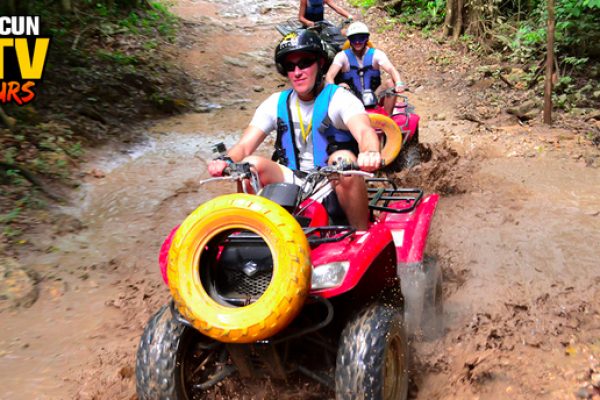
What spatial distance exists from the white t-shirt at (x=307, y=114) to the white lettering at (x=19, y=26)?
5.22 meters

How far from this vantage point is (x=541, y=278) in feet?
13.3

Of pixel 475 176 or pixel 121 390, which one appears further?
pixel 475 176

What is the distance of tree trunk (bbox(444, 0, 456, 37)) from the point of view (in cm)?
1255

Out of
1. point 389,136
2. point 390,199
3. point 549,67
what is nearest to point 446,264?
point 390,199

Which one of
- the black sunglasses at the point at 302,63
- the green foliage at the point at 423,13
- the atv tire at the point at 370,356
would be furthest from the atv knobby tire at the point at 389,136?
the green foliage at the point at 423,13

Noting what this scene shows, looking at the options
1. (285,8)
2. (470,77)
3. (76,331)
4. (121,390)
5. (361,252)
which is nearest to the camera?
(361,252)

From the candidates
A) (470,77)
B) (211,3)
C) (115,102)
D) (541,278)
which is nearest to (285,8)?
(211,3)

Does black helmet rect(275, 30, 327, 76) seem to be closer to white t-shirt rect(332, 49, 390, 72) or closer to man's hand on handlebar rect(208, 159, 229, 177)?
man's hand on handlebar rect(208, 159, 229, 177)

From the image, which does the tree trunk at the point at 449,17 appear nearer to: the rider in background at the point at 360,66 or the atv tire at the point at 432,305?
the rider in background at the point at 360,66

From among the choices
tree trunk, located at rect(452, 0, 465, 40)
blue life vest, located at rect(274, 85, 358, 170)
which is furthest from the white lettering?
tree trunk, located at rect(452, 0, 465, 40)

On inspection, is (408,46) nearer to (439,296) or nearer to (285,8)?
(285,8)

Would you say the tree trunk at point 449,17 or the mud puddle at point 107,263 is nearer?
the mud puddle at point 107,263

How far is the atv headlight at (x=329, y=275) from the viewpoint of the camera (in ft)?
7.25

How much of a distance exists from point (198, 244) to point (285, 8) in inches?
605
